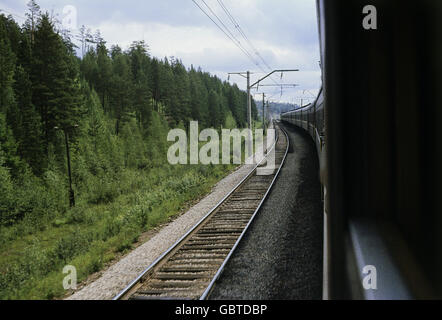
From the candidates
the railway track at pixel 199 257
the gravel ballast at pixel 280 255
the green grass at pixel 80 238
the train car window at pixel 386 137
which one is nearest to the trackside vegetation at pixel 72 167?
the green grass at pixel 80 238

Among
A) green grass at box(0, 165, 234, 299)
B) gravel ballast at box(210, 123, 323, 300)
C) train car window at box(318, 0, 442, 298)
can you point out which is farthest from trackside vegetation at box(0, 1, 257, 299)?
train car window at box(318, 0, 442, 298)

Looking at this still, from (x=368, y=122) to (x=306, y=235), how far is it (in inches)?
277

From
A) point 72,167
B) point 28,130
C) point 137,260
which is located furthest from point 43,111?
point 137,260

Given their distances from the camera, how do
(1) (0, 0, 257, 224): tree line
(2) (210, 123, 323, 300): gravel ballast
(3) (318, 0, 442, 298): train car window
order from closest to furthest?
(3) (318, 0, 442, 298): train car window
(2) (210, 123, 323, 300): gravel ballast
(1) (0, 0, 257, 224): tree line

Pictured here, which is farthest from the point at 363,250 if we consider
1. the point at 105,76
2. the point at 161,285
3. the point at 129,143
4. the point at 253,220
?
the point at 105,76

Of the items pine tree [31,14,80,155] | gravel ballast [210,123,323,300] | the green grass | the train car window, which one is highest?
pine tree [31,14,80,155]

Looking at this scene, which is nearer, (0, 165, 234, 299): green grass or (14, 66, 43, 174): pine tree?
(0, 165, 234, 299): green grass

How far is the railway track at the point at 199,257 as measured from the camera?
6.05 meters

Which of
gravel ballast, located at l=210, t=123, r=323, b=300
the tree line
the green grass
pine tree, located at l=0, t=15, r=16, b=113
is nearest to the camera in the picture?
gravel ballast, located at l=210, t=123, r=323, b=300

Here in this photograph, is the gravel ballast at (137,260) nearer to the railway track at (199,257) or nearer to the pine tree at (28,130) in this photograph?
the railway track at (199,257)

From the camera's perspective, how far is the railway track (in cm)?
605

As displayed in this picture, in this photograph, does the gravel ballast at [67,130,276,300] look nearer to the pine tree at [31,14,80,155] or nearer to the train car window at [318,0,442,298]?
the train car window at [318,0,442,298]

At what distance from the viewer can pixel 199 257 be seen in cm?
751

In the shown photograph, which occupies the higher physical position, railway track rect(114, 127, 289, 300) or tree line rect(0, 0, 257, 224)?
tree line rect(0, 0, 257, 224)
